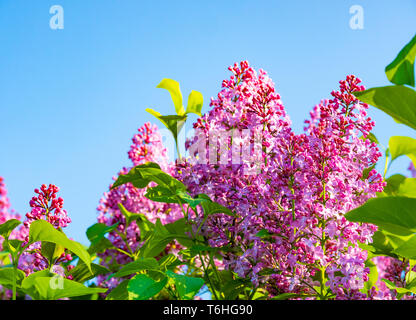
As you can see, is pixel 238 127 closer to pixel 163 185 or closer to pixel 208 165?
pixel 208 165

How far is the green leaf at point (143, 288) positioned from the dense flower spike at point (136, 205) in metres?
0.72

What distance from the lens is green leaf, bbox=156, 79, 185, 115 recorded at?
5.47 feet

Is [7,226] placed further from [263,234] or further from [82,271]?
[263,234]

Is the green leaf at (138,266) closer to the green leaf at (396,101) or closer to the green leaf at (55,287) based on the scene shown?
the green leaf at (55,287)

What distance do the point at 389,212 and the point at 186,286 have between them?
0.50 m

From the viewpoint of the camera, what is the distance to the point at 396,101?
973mm

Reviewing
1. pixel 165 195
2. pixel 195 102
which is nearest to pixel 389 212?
pixel 165 195

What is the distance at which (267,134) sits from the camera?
1.35 metres

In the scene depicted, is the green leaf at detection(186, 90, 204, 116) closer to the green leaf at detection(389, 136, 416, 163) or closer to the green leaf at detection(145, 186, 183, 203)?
the green leaf at detection(145, 186, 183, 203)

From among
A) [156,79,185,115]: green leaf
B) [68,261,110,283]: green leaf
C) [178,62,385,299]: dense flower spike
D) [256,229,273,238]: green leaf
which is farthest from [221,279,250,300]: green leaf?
[156,79,185,115]: green leaf

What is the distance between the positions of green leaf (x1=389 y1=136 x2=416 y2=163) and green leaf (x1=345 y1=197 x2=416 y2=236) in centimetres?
49

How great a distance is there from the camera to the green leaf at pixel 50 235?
1.02 metres

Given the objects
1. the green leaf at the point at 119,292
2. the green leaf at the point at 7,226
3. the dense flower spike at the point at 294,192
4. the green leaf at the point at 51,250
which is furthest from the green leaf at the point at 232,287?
the green leaf at the point at 7,226
